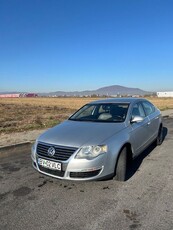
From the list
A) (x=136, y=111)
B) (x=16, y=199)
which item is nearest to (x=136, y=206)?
(x=16, y=199)

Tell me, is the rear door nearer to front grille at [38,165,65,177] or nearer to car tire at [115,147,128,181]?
car tire at [115,147,128,181]

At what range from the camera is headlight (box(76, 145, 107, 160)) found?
3928 millimetres

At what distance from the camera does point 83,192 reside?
408 cm

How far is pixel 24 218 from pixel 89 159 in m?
1.26

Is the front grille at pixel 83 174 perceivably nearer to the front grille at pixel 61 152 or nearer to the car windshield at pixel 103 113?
the front grille at pixel 61 152

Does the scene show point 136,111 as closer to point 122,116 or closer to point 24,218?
point 122,116

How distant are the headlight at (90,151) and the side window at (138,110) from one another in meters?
1.62

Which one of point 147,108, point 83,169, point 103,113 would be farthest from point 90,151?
point 147,108

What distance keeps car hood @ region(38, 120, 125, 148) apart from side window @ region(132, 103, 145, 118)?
32.3 inches

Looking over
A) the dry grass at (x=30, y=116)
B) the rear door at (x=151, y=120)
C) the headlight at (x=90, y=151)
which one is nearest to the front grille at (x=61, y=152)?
the headlight at (x=90, y=151)

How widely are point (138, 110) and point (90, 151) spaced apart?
2290mm

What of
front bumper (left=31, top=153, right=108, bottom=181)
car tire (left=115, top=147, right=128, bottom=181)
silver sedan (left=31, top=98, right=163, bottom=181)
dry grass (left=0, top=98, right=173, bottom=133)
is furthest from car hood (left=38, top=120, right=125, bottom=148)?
dry grass (left=0, top=98, right=173, bottom=133)

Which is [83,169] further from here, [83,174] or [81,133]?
[81,133]

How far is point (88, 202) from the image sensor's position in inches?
147
